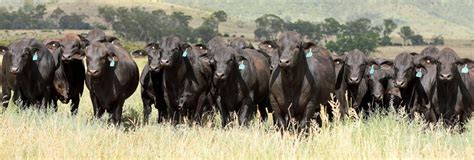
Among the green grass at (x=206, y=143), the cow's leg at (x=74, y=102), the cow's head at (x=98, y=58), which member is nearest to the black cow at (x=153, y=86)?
the cow's head at (x=98, y=58)

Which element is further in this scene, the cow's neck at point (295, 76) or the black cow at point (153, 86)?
the black cow at point (153, 86)

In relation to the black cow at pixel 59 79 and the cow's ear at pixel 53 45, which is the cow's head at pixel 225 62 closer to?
the black cow at pixel 59 79

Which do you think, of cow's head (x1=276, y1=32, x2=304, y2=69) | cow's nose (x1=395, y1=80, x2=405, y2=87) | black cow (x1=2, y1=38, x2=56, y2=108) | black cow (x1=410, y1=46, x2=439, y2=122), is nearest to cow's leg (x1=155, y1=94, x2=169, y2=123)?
black cow (x1=2, y1=38, x2=56, y2=108)

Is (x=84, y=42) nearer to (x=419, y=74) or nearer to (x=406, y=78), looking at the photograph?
(x=406, y=78)

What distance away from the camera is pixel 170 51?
11.2 metres

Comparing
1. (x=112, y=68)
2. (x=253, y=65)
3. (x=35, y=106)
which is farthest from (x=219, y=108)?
(x=35, y=106)

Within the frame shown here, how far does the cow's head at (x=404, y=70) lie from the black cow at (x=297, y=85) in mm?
2115

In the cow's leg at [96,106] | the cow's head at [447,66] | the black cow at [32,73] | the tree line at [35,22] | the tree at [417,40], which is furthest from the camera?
the tree line at [35,22]

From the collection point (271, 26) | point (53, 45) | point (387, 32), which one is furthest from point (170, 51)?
point (387, 32)

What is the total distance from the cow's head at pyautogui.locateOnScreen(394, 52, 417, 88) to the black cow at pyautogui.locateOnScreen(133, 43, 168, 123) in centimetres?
405

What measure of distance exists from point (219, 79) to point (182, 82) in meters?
0.85

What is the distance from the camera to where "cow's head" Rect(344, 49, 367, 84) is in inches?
494

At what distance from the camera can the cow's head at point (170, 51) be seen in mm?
11062

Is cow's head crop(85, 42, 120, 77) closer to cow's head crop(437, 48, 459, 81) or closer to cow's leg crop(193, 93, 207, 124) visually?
cow's leg crop(193, 93, 207, 124)
